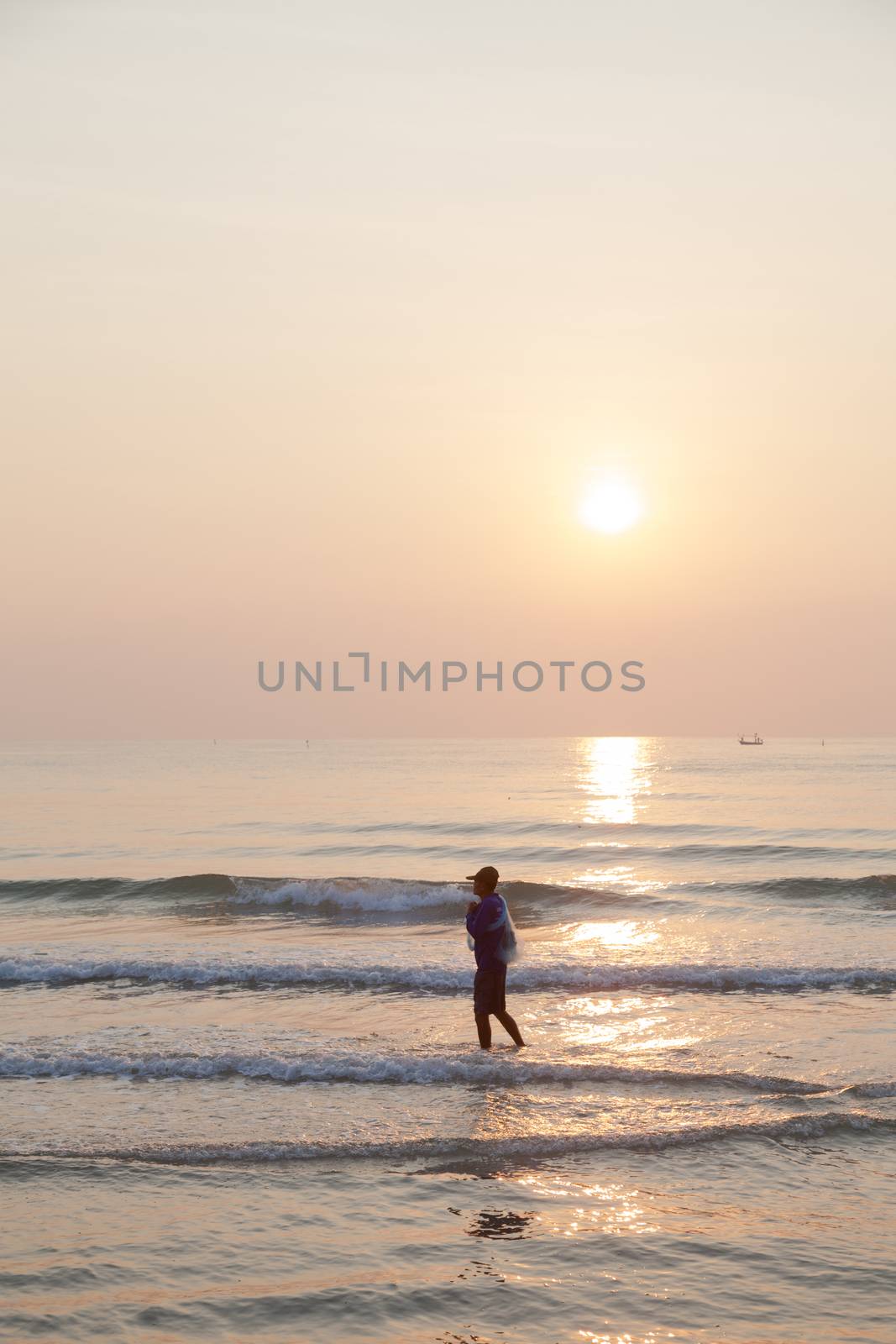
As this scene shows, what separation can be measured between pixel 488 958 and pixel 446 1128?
2974 millimetres

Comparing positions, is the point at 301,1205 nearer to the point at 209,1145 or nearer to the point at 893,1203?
the point at 209,1145

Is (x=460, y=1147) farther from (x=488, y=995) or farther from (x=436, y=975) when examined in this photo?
(x=436, y=975)

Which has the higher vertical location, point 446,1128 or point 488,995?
point 488,995

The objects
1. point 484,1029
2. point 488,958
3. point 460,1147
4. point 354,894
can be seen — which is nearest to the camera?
point 460,1147

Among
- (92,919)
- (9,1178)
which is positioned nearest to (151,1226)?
(9,1178)

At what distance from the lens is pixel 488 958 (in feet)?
38.6

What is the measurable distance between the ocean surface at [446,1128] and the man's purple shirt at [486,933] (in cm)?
85

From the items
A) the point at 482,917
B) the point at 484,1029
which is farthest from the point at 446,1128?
the point at 482,917

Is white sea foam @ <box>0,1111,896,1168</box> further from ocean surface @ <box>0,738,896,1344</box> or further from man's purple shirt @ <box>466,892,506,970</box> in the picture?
man's purple shirt @ <box>466,892,506,970</box>

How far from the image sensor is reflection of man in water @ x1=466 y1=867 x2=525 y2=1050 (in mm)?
11570

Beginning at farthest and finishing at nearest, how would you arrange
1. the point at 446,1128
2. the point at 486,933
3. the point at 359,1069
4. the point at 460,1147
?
the point at 486,933 → the point at 359,1069 → the point at 446,1128 → the point at 460,1147

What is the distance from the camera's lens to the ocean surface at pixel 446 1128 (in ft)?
19.9

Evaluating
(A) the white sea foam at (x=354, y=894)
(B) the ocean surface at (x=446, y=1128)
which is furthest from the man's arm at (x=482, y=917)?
(A) the white sea foam at (x=354, y=894)

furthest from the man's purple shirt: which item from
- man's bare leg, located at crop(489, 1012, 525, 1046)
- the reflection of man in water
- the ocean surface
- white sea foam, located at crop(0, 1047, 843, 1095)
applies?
white sea foam, located at crop(0, 1047, 843, 1095)
